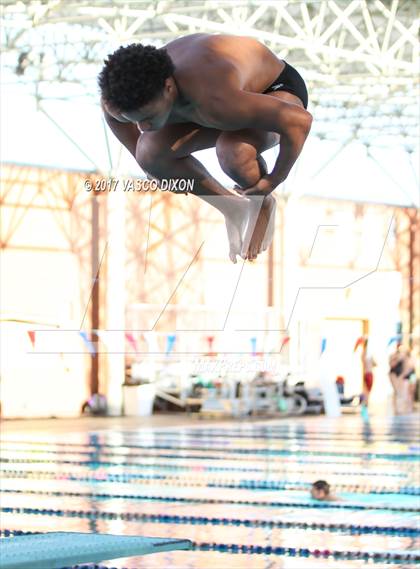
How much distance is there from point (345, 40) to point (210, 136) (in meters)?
23.3

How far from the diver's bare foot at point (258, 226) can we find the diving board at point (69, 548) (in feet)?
5.69

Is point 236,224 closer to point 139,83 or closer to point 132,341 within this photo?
point 139,83

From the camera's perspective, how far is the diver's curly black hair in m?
2.50

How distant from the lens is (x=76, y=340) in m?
3.92

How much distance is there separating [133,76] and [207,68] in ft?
0.52

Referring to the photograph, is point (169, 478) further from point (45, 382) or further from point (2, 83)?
point (2, 83)

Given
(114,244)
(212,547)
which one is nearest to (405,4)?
(212,547)

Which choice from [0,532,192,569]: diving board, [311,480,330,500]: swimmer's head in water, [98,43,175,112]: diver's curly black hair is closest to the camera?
[98,43,175,112]: diver's curly black hair

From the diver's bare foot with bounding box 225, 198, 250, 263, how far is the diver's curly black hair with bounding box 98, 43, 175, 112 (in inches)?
19.5

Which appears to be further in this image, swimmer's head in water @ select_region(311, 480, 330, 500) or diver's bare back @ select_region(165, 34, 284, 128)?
swimmer's head in water @ select_region(311, 480, 330, 500)

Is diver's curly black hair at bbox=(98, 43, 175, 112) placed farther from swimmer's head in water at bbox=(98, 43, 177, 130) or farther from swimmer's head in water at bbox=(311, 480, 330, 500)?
swimmer's head in water at bbox=(311, 480, 330, 500)

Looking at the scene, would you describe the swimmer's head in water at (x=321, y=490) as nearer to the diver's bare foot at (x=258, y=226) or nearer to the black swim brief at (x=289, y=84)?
the diver's bare foot at (x=258, y=226)

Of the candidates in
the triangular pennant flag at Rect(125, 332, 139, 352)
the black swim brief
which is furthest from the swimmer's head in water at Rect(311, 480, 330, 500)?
the black swim brief

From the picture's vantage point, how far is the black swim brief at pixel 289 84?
2808 millimetres
